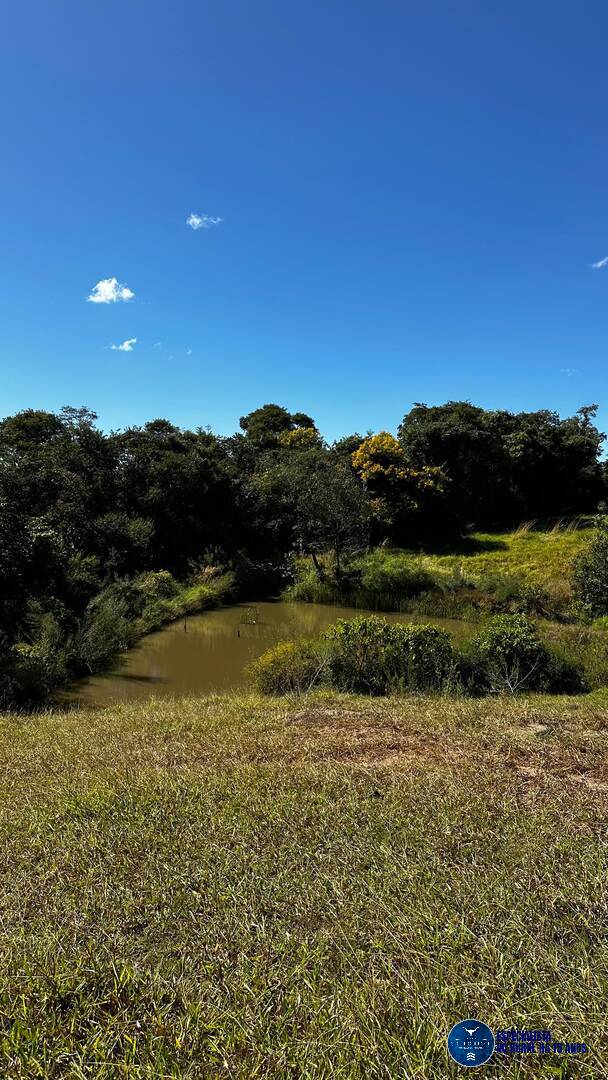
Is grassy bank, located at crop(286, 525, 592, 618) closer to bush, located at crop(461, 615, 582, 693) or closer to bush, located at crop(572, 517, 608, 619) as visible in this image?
bush, located at crop(572, 517, 608, 619)

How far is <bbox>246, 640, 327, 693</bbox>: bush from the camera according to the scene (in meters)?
7.49

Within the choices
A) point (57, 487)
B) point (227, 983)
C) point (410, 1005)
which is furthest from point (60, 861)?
point (57, 487)

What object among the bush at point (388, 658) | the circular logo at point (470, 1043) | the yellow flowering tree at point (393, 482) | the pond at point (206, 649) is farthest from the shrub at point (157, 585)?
the circular logo at point (470, 1043)

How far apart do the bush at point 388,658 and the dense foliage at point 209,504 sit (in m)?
4.58

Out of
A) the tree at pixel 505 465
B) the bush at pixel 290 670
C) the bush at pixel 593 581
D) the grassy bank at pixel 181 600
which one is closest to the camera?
the bush at pixel 290 670

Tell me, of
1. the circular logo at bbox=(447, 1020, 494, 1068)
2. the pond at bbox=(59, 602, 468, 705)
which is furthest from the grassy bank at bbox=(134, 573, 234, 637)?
the circular logo at bbox=(447, 1020, 494, 1068)

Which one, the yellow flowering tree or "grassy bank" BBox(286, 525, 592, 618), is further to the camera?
the yellow flowering tree

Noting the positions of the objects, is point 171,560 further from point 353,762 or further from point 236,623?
point 353,762

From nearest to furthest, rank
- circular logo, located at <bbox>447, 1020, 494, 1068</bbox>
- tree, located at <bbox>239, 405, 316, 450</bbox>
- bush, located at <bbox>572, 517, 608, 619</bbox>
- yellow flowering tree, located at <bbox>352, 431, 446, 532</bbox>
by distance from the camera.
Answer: circular logo, located at <bbox>447, 1020, 494, 1068</bbox> → bush, located at <bbox>572, 517, 608, 619</bbox> → yellow flowering tree, located at <bbox>352, 431, 446, 532</bbox> → tree, located at <bbox>239, 405, 316, 450</bbox>

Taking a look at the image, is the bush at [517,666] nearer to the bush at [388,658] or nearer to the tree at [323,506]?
the bush at [388,658]

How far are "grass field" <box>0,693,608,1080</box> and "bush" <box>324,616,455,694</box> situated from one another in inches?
124

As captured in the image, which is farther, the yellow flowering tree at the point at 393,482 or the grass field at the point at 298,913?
the yellow flowering tree at the point at 393,482

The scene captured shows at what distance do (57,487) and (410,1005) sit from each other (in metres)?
16.2

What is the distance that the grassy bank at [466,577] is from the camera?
12961 mm
